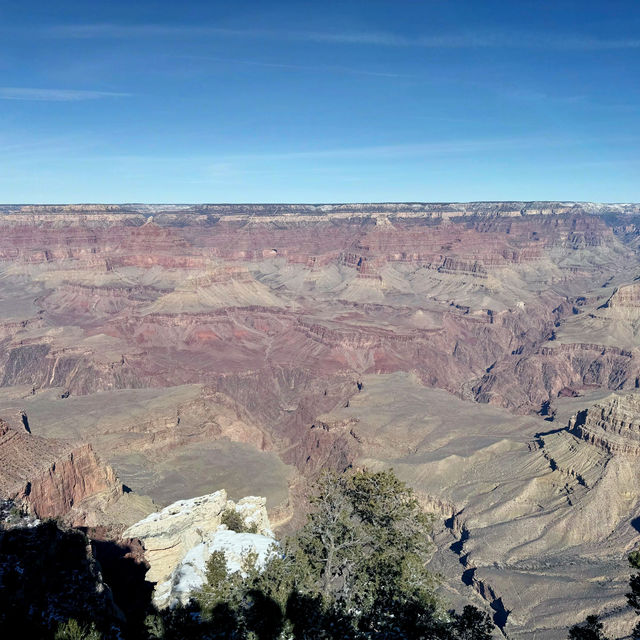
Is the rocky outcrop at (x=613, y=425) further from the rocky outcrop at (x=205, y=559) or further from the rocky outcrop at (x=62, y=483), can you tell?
the rocky outcrop at (x=62, y=483)

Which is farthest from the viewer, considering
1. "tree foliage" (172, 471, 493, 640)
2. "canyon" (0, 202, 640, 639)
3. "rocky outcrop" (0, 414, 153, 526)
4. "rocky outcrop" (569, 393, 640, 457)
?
"rocky outcrop" (569, 393, 640, 457)

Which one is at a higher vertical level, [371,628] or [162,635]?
[162,635]

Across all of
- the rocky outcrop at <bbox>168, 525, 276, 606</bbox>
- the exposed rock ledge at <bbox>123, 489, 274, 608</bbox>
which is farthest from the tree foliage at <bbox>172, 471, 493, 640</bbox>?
the exposed rock ledge at <bbox>123, 489, 274, 608</bbox>

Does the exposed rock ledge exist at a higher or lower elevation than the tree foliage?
lower

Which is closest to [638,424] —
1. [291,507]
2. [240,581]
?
[291,507]

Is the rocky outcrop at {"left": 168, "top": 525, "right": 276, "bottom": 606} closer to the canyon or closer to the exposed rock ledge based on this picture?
the exposed rock ledge

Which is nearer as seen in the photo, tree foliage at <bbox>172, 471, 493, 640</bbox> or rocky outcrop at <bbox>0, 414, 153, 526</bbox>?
tree foliage at <bbox>172, 471, 493, 640</bbox>

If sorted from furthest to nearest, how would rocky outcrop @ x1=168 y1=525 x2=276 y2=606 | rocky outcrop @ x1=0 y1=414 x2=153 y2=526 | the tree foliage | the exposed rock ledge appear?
rocky outcrop @ x1=0 y1=414 x2=153 y2=526 < the exposed rock ledge < rocky outcrop @ x1=168 y1=525 x2=276 y2=606 < the tree foliage

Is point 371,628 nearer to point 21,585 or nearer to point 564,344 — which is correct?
point 21,585
